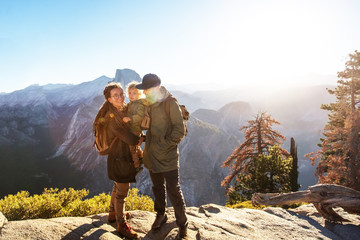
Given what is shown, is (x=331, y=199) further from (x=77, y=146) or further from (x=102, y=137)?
(x=77, y=146)

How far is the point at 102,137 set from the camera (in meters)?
4.09

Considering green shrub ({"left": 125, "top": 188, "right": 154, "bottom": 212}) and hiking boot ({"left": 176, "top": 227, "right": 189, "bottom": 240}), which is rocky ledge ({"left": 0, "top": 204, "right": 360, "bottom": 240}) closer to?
hiking boot ({"left": 176, "top": 227, "right": 189, "bottom": 240})

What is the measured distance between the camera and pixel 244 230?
5176mm

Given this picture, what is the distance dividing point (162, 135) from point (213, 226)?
279cm

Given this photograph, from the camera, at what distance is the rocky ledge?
3.75m

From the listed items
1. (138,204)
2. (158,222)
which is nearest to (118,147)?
(158,222)

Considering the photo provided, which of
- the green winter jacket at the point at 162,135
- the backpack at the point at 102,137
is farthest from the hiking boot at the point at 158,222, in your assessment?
the backpack at the point at 102,137

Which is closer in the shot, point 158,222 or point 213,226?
point 158,222

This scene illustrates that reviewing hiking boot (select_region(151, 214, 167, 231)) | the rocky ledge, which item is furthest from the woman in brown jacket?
the rocky ledge

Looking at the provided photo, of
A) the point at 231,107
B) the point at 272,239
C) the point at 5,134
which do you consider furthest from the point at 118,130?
the point at 231,107

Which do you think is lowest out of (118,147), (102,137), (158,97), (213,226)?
(213,226)

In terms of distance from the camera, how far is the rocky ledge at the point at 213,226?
12.3ft

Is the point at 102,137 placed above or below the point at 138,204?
above

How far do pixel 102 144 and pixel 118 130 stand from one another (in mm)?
593
